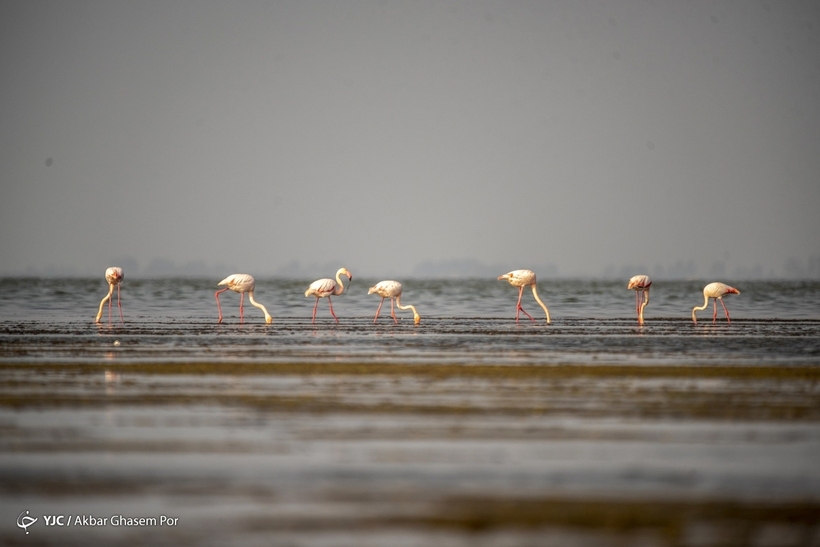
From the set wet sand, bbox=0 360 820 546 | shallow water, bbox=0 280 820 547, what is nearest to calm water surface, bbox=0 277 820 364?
shallow water, bbox=0 280 820 547

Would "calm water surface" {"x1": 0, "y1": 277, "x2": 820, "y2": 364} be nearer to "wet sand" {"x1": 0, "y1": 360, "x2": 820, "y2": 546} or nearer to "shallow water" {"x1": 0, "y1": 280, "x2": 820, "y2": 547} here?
"shallow water" {"x1": 0, "y1": 280, "x2": 820, "y2": 547}

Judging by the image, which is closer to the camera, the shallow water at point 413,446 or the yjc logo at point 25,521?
the yjc logo at point 25,521

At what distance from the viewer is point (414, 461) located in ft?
26.0

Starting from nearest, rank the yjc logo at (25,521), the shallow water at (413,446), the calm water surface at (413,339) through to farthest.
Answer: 1. the yjc logo at (25,521)
2. the shallow water at (413,446)
3. the calm water surface at (413,339)

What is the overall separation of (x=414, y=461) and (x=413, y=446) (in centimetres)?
61

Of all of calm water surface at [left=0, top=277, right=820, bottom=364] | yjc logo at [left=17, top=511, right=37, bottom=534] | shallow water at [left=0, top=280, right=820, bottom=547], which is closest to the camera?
yjc logo at [left=17, top=511, right=37, bottom=534]

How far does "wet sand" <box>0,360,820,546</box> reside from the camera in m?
6.15

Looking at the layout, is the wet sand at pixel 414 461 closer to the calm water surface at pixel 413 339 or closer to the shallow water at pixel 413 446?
the shallow water at pixel 413 446

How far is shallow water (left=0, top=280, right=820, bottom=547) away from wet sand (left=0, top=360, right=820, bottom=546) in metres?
0.02

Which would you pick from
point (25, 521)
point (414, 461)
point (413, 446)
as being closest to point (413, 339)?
point (413, 446)

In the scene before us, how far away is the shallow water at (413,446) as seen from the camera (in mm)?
6219

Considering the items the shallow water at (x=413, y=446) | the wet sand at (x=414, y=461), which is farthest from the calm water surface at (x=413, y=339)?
the wet sand at (x=414, y=461)

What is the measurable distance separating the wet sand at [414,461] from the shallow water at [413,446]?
2 centimetres

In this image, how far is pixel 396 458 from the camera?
26.4 ft
